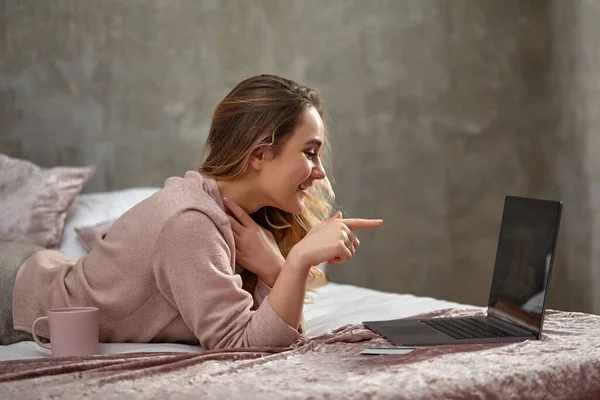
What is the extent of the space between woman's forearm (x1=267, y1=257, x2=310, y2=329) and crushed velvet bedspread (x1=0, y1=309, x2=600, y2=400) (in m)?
0.08

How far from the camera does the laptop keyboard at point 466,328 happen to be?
154 centimetres

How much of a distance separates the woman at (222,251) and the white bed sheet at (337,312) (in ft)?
0.17

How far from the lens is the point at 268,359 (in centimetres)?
144

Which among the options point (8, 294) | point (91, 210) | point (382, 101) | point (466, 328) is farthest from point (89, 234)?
point (382, 101)

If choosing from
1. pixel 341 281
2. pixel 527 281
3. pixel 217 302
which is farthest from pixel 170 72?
pixel 527 281

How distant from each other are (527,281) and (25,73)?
79.5 inches

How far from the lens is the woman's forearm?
156cm

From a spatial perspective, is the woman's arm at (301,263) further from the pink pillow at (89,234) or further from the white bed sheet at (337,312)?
the pink pillow at (89,234)

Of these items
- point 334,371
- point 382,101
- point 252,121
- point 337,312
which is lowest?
point 337,312

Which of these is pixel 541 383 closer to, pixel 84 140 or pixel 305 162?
pixel 305 162

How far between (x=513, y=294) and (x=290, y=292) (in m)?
0.45

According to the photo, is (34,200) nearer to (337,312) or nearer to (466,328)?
(337,312)

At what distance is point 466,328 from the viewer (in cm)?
163

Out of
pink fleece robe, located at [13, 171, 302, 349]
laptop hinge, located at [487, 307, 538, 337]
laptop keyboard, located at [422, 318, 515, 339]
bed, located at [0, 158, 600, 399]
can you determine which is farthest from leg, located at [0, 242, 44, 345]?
laptop hinge, located at [487, 307, 538, 337]
